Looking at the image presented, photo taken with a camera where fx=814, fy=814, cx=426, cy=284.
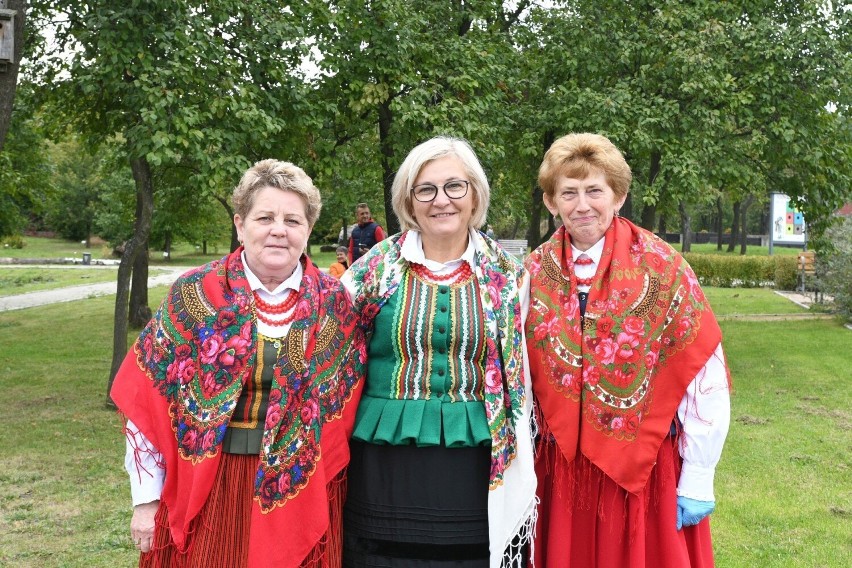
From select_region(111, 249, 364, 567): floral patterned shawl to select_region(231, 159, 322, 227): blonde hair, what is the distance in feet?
0.68

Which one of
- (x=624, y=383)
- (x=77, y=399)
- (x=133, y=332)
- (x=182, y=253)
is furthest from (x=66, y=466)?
(x=182, y=253)

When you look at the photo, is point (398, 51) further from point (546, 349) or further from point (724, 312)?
point (724, 312)

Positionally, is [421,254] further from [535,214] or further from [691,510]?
[535,214]

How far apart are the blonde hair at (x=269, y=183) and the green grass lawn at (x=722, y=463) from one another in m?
2.78

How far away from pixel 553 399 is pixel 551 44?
9012 millimetres

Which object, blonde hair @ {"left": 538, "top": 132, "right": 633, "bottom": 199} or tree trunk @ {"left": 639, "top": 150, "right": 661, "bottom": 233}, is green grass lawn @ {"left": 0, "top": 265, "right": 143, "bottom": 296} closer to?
tree trunk @ {"left": 639, "top": 150, "right": 661, "bottom": 233}

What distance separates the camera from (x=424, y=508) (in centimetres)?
260

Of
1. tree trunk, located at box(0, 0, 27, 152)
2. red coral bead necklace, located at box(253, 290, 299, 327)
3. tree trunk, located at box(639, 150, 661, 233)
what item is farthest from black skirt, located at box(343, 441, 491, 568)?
tree trunk, located at box(639, 150, 661, 233)

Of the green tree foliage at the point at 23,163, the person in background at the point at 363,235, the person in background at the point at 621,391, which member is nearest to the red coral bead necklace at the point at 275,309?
the person in background at the point at 621,391

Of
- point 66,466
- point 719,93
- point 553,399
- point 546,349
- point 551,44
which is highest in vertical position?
point 551,44

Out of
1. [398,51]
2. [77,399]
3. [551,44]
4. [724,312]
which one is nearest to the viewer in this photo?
[77,399]

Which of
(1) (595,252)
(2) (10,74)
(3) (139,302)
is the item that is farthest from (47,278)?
(1) (595,252)

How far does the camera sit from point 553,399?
2.82 meters

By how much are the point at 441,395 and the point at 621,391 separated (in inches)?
24.9
